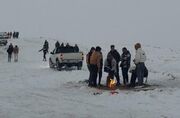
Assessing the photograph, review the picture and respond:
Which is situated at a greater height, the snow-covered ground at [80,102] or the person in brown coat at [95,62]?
the person in brown coat at [95,62]

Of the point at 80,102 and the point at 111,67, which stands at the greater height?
the point at 111,67

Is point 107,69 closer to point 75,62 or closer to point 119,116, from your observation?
point 119,116

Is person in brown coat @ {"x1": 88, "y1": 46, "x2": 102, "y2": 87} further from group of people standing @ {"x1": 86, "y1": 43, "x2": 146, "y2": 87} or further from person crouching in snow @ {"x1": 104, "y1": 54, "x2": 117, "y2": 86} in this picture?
person crouching in snow @ {"x1": 104, "y1": 54, "x2": 117, "y2": 86}

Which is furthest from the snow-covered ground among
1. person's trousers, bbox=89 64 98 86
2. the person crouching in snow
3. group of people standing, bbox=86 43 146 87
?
the person crouching in snow

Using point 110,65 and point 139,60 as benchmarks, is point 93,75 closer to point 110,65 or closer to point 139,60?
point 110,65

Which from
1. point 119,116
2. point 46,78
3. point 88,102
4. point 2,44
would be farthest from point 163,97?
point 2,44

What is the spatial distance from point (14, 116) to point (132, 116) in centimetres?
312

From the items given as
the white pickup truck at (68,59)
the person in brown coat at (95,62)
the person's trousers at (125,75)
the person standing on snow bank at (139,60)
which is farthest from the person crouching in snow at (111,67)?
the white pickup truck at (68,59)

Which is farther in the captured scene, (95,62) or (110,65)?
(95,62)

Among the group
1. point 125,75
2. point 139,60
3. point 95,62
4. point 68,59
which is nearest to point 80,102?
point 139,60

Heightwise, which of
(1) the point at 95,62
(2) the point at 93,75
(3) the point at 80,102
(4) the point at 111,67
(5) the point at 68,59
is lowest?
(3) the point at 80,102

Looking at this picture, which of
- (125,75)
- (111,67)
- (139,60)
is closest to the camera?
(139,60)

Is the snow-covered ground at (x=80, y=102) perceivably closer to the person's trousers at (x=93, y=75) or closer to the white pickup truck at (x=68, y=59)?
the person's trousers at (x=93, y=75)

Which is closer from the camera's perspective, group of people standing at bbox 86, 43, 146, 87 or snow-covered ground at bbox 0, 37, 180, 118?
snow-covered ground at bbox 0, 37, 180, 118
